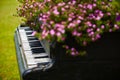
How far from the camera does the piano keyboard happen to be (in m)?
3.35

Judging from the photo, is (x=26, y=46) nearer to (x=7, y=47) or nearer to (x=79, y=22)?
(x=79, y=22)

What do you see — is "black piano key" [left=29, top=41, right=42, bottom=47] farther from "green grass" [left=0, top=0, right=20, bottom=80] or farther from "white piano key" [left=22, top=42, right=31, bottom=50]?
"green grass" [left=0, top=0, right=20, bottom=80]

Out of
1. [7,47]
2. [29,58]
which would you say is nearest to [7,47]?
[7,47]

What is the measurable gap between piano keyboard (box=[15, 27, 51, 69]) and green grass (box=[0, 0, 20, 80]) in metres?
1.72

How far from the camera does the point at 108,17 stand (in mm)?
3053

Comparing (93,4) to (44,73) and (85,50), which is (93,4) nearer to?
(85,50)

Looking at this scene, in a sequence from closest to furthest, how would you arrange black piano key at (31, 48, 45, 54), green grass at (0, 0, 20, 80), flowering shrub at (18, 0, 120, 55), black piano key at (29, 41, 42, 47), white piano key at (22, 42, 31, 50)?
flowering shrub at (18, 0, 120, 55) → black piano key at (31, 48, 45, 54) → white piano key at (22, 42, 31, 50) → black piano key at (29, 41, 42, 47) → green grass at (0, 0, 20, 80)

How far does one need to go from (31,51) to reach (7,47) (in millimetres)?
4750

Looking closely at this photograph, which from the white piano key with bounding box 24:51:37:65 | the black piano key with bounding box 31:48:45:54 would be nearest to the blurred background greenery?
the black piano key with bounding box 31:48:45:54

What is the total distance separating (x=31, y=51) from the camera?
3.85m

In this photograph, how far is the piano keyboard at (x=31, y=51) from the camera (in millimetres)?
3354

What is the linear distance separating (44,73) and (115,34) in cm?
70

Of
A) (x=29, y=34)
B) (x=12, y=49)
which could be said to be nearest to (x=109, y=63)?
(x=29, y=34)

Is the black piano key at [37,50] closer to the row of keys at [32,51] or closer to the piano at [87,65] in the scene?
the row of keys at [32,51]
